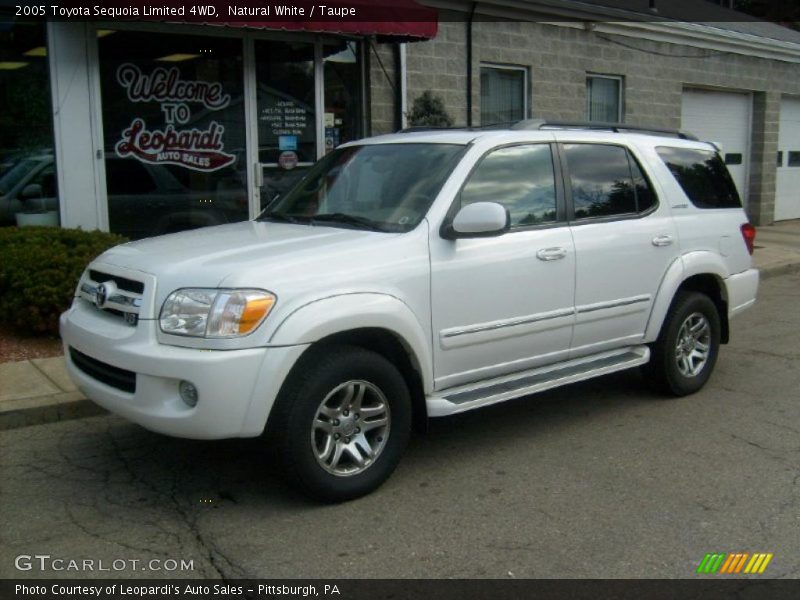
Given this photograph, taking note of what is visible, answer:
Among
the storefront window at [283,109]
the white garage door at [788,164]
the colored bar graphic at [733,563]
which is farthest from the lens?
the white garage door at [788,164]

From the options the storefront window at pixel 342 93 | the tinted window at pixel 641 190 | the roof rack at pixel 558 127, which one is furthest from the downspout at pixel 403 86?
the tinted window at pixel 641 190

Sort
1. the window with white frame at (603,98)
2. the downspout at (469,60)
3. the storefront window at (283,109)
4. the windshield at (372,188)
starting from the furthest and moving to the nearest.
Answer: the window with white frame at (603,98) < the downspout at (469,60) < the storefront window at (283,109) < the windshield at (372,188)

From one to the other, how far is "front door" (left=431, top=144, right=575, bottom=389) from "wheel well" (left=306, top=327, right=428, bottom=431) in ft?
0.42

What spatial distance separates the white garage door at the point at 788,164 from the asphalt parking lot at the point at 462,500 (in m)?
14.1

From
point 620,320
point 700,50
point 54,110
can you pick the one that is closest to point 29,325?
point 54,110

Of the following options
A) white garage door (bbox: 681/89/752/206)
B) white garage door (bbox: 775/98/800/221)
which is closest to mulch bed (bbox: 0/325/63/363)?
white garage door (bbox: 681/89/752/206)

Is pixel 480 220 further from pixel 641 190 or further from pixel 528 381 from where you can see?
pixel 641 190

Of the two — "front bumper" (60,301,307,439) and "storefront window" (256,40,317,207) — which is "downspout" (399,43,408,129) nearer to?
"storefront window" (256,40,317,207)

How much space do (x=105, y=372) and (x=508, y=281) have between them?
2.22 metres

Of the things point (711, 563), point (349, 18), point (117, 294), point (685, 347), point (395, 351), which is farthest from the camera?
point (349, 18)

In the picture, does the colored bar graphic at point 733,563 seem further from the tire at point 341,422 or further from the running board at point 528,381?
the tire at point 341,422

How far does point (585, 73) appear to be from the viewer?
13.8 metres

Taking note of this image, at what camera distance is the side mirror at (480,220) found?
15.0ft

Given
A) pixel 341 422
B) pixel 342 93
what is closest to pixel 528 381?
pixel 341 422
